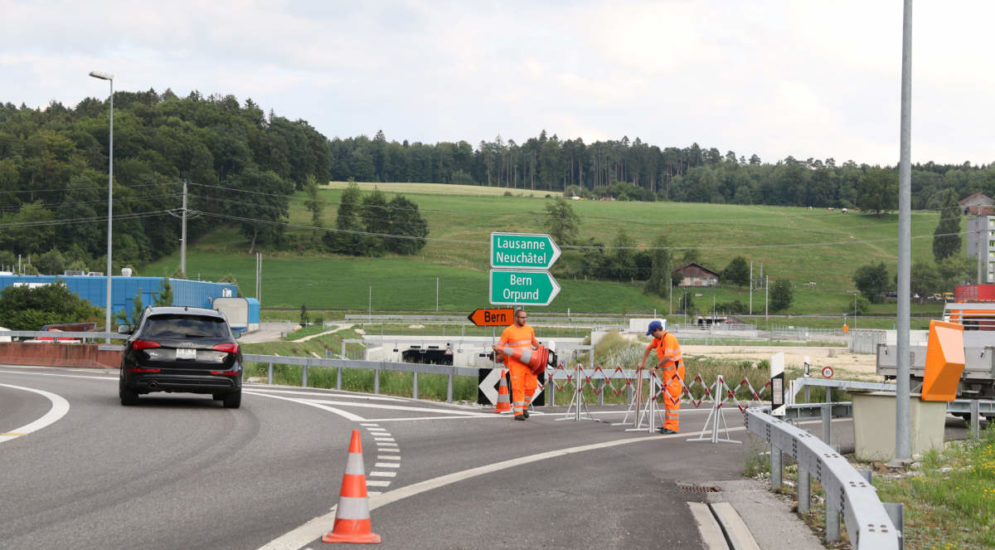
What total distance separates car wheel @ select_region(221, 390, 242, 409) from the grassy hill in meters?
92.7

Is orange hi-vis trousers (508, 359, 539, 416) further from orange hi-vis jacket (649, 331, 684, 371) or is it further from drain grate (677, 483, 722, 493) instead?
drain grate (677, 483, 722, 493)

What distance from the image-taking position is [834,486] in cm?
732

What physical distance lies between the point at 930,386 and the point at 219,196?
149 m

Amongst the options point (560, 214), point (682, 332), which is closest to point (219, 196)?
point (560, 214)

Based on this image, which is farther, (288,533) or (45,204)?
(45,204)

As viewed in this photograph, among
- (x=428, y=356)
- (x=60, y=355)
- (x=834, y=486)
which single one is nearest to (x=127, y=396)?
(x=834, y=486)

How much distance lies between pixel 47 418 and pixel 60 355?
21.9m

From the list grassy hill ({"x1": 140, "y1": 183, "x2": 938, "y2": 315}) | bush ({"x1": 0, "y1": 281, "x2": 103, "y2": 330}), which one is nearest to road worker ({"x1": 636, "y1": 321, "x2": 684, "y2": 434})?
bush ({"x1": 0, "y1": 281, "x2": 103, "y2": 330})

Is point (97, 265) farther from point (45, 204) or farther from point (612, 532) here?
point (612, 532)

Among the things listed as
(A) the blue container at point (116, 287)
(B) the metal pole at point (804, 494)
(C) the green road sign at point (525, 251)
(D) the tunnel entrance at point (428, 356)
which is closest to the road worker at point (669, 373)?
(C) the green road sign at point (525, 251)

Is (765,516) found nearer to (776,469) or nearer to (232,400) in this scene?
(776,469)

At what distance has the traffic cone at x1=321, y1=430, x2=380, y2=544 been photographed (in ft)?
25.0

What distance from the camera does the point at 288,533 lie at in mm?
7887

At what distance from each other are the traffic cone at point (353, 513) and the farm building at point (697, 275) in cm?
13972
